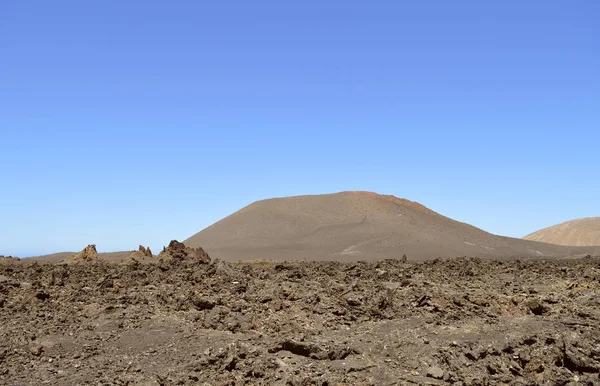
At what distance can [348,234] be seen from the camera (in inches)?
2044

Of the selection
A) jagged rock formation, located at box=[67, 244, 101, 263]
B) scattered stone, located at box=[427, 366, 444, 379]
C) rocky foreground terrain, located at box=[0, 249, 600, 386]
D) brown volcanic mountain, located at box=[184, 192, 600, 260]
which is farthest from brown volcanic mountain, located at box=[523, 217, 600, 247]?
scattered stone, located at box=[427, 366, 444, 379]

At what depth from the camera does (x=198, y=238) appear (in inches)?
2224

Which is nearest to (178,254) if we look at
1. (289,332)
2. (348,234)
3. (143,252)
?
(143,252)

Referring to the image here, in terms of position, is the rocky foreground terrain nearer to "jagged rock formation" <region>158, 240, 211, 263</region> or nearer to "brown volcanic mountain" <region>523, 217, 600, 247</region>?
"jagged rock formation" <region>158, 240, 211, 263</region>

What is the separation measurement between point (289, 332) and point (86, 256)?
14.4 metres

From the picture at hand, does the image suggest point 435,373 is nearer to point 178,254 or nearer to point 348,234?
point 178,254

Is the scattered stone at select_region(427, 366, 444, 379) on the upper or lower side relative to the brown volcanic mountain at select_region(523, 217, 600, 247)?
lower

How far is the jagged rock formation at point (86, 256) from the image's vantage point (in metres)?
20.8

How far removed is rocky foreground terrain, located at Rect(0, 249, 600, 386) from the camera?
7.86m

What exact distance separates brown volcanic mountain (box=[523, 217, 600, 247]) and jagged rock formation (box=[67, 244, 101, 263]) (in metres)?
87.5

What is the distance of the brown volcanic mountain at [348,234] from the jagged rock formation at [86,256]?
58.5ft

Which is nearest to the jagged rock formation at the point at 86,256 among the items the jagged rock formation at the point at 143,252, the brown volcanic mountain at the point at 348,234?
the jagged rock formation at the point at 143,252

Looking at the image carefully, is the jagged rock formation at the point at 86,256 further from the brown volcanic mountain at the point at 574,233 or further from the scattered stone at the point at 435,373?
the brown volcanic mountain at the point at 574,233

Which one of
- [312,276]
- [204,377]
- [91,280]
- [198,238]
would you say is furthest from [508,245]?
[204,377]
